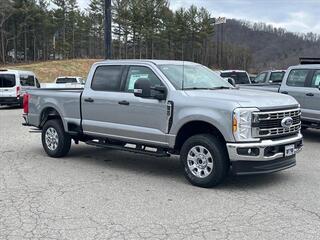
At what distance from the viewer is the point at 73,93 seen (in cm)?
890

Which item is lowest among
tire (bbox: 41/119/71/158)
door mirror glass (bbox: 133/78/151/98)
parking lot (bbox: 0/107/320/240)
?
parking lot (bbox: 0/107/320/240)

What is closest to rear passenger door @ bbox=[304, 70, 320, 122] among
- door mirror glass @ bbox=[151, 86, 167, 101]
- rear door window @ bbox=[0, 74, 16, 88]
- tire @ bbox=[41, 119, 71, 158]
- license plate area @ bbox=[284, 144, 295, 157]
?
license plate area @ bbox=[284, 144, 295, 157]

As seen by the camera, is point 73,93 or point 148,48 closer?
point 73,93

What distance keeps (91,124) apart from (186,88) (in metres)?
2.10

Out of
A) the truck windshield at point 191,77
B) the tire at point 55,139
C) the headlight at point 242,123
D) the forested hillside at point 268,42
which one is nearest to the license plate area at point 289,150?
the headlight at point 242,123

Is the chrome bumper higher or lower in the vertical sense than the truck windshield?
lower

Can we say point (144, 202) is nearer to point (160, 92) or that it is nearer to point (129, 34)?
point (160, 92)

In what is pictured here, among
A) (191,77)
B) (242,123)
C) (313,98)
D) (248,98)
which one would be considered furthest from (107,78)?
(313,98)

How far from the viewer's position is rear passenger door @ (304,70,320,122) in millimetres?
10992

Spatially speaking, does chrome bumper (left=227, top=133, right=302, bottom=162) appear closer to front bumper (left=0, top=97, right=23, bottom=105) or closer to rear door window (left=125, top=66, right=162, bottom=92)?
rear door window (left=125, top=66, right=162, bottom=92)

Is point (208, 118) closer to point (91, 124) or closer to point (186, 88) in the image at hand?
→ point (186, 88)

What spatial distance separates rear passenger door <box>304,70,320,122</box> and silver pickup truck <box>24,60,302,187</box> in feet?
12.8

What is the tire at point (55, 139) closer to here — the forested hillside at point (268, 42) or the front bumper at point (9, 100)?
the front bumper at point (9, 100)

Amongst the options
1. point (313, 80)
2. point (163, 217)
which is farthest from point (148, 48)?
point (163, 217)
